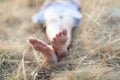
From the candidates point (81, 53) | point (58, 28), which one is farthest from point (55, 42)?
point (58, 28)

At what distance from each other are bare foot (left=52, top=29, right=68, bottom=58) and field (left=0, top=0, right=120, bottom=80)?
4 centimetres

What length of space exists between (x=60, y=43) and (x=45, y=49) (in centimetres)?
8

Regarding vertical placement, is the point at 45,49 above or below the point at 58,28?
below

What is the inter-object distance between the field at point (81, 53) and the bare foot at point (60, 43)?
38 millimetres

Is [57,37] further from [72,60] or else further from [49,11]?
[49,11]

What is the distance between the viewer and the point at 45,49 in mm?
1575

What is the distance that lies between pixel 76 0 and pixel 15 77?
3.60 feet

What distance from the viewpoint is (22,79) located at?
1.51 meters

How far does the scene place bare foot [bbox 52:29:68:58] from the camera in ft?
5.04

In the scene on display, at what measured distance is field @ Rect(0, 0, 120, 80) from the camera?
1516 mm

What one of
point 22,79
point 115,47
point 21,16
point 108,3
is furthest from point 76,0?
point 22,79

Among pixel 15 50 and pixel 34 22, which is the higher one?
pixel 34 22

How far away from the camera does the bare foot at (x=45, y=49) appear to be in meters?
1.54

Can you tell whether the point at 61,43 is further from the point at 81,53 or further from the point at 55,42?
the point at 81,53
